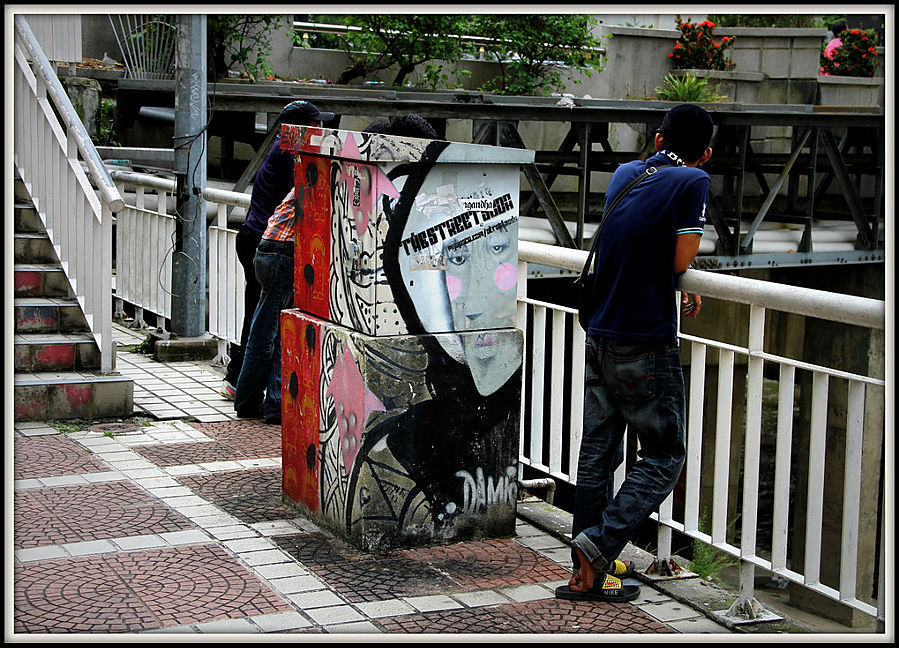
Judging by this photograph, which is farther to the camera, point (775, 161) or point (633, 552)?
point (775, 161)

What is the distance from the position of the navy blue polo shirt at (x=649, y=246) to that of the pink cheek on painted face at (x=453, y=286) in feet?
2.49

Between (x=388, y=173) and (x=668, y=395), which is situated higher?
(x=388, y=173)

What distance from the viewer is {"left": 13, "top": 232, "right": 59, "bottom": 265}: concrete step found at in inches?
302

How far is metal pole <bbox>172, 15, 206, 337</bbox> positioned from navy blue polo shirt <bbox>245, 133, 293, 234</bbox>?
5.50 ft

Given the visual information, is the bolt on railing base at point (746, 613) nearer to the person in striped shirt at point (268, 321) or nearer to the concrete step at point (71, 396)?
the person in striped shirt at point (268, 321)

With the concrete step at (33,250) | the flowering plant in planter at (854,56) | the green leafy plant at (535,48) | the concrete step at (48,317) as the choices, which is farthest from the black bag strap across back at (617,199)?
the flowering plant in planter at (854,56)

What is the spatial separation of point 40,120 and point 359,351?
4442 mm

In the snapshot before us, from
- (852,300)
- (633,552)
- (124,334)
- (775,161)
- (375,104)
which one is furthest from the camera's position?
(775,161)

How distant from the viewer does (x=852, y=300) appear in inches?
145

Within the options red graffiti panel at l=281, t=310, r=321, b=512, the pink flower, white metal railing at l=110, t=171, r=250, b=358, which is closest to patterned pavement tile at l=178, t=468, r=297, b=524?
red graffiti panel at l=281, t=310, r=321, b=512

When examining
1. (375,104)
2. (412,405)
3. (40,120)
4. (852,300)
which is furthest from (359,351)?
(375,104)

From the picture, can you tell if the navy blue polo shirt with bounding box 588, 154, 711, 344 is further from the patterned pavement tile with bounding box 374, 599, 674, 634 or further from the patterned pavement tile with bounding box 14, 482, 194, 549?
the patterned pavement tile with bounding box 14, 482, 194, 549

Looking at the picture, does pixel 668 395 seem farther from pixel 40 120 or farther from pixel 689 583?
pixel 40 120

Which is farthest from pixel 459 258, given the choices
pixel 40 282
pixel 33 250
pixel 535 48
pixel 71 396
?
pixel 535 48
